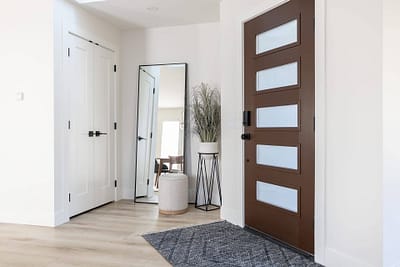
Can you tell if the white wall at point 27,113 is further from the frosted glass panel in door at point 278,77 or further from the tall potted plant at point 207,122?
the frosted glass panel in door at point 278,77

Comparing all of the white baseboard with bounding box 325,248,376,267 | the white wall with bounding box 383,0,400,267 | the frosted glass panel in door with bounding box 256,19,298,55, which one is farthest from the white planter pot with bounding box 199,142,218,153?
the white wall with bounding box 383,0,400,267

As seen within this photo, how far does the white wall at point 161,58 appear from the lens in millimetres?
4684

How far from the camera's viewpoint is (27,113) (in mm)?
3791

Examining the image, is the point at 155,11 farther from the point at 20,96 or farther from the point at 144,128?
the point at 20,96

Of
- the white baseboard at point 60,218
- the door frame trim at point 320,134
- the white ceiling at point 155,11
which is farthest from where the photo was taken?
the white ceiling at point 155,11

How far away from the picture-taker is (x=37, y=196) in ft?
12.3

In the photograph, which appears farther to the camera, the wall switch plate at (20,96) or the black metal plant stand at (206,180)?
the black metal plant stand at (206,180)

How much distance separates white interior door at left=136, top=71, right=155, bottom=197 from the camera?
495cm

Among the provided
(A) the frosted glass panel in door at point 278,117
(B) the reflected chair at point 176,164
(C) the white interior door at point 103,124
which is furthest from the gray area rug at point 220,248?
(C) the white interior door at point 103,124

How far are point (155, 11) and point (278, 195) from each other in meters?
2.78

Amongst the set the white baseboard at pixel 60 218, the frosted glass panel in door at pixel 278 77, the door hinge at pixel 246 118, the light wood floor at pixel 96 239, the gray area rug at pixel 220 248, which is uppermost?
the frosted glass panel in door at pixel 278 77

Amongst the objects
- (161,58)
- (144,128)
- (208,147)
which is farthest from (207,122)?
(161,58)

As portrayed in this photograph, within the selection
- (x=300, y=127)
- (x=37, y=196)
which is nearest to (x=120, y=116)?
(x=37, y=196)

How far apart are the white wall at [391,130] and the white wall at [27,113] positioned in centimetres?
327
